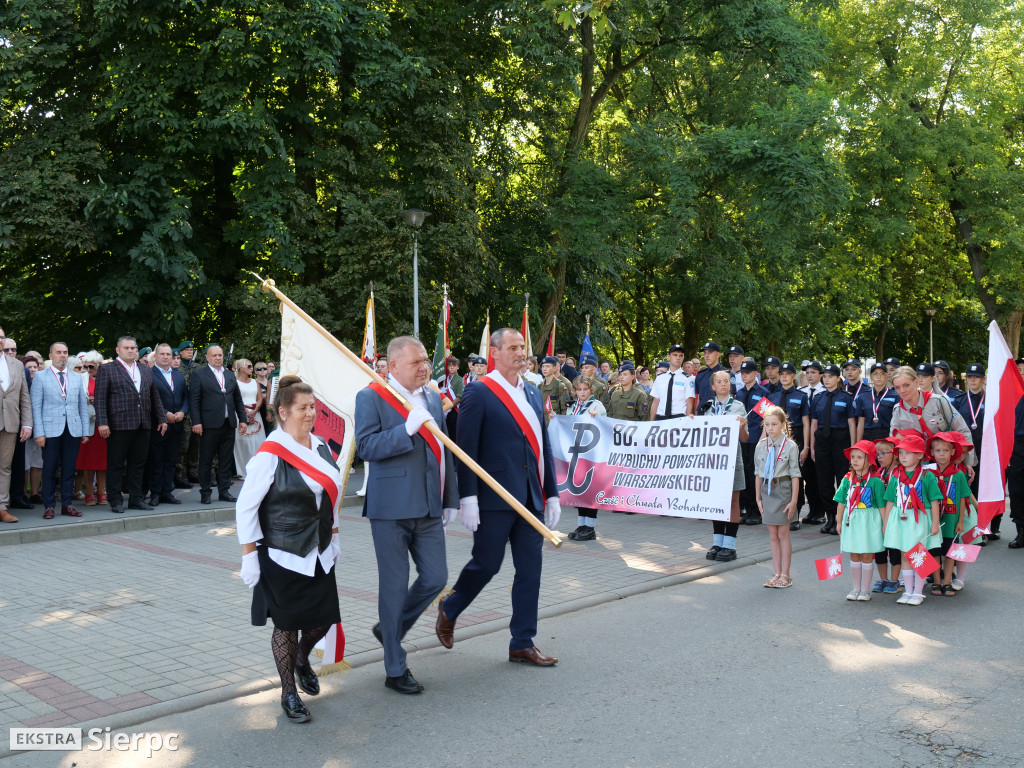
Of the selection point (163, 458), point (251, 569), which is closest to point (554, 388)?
point (163, 458)

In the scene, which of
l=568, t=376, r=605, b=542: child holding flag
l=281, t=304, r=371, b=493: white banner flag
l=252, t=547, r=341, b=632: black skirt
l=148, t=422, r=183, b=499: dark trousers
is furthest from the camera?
l=148, t=422, r=183, b=499: dark trousers

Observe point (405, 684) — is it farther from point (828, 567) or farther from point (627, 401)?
point (627, 401)

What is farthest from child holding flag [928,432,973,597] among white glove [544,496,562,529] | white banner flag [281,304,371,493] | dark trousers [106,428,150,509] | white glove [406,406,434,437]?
dark trousers [106,428,150,509]

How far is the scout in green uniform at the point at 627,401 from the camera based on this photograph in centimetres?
1316

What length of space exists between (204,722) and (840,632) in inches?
172

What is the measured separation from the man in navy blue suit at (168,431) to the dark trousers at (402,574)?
26.8 ft

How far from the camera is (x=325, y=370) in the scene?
233 inches

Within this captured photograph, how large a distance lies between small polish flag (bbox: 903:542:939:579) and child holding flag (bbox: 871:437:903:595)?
0.27m

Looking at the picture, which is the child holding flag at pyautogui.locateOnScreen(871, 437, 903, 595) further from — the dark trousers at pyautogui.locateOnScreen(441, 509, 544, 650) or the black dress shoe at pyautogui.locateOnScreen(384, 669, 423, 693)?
the black dress shoe at pyautogui.locateOnScreen(384, 669, 423, 693)

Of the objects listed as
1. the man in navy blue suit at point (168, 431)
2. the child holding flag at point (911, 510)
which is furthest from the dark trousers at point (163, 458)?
the child holding flag at point (911, 510)

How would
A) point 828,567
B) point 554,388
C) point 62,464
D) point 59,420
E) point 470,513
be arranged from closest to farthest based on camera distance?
point 470,513
point 828,567
point 59,420
point 62,464
point 554,388

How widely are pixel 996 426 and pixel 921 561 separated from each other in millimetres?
1246

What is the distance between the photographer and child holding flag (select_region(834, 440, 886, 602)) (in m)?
7.96

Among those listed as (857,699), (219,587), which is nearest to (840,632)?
(857,699)
